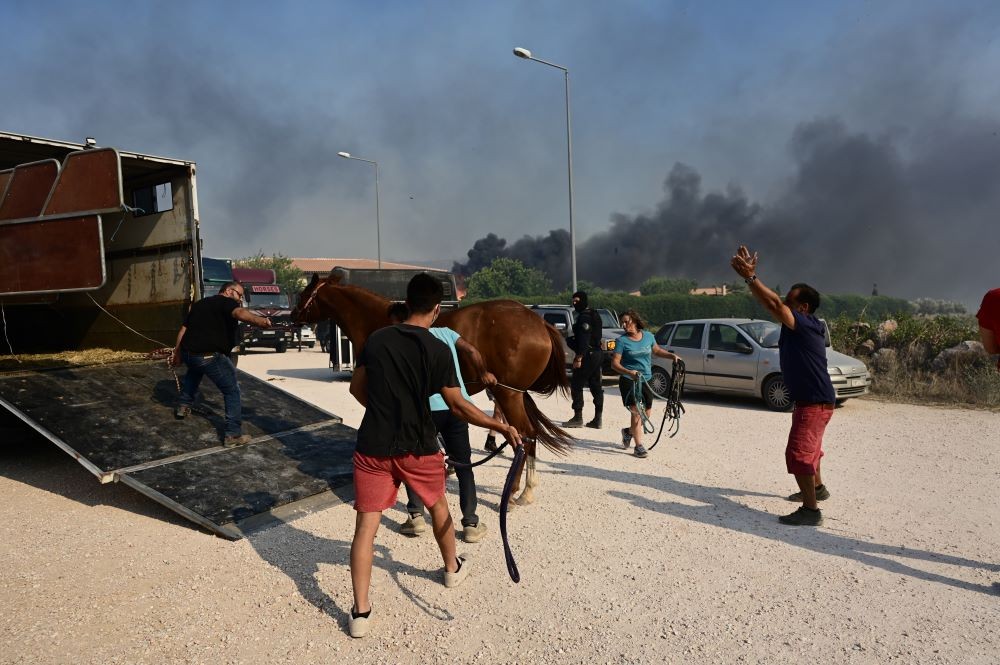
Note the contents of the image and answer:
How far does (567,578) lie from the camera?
4.09m

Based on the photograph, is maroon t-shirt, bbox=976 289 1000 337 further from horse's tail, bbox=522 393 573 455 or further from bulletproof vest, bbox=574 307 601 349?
bulletproof vest, bbox=574 307 601 349

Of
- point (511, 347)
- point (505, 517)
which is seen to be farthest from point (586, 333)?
point (505, 517)

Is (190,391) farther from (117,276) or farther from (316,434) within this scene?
(117,276)

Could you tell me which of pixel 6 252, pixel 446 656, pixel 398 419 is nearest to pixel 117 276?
pixel 6 252

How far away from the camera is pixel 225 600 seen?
3.85m

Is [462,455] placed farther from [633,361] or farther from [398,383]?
[633,361]

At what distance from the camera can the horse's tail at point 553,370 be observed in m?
6.48

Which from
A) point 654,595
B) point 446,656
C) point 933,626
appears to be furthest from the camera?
point 654,595

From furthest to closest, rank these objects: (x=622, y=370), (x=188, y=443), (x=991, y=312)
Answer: (x=622, y=370) → (x=188, y=443) → (x=991, y=312)

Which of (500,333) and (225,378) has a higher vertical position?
(500,333)

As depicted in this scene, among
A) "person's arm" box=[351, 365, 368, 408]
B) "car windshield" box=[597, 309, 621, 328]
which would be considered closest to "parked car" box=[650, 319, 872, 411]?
"car windshield" box=[597, 309, 621, 328]

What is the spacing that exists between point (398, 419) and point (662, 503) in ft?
10.4

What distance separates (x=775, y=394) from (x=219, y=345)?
8.57m

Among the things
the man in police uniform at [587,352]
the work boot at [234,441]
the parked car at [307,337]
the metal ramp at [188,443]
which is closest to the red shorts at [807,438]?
the metal ramp at [188,443]
